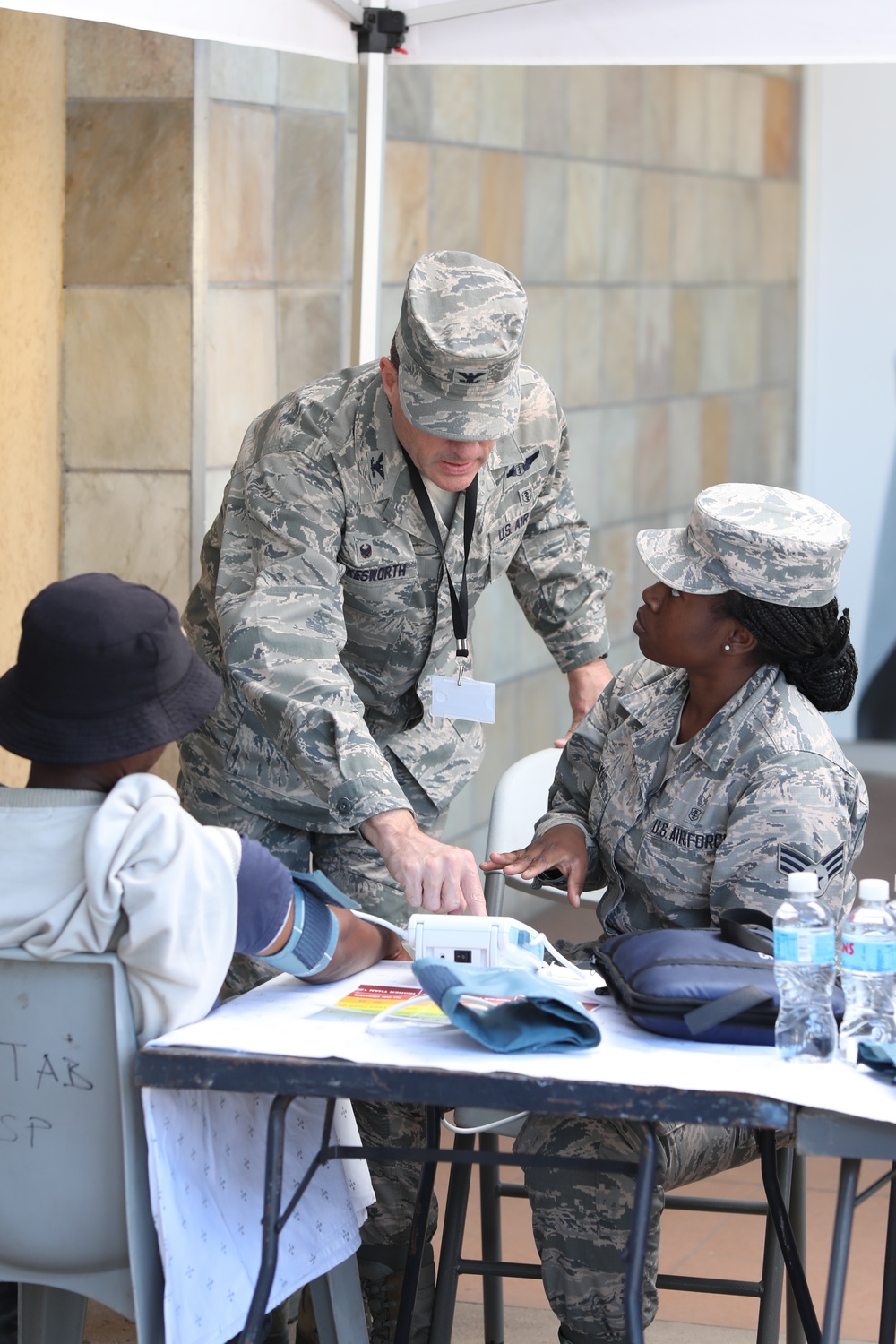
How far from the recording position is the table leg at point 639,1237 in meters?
1.50

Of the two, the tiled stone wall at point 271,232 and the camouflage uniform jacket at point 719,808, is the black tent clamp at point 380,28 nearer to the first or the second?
the tiled stone wall at point 271,232

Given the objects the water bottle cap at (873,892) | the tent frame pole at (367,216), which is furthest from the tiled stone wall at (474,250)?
the water bottle cap at (873,892)

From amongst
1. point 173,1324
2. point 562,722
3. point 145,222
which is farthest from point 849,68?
Answer: point 173,1324

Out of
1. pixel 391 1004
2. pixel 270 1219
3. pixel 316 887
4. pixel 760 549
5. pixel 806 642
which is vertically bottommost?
pixel 270 1219

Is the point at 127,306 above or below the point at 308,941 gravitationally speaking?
above

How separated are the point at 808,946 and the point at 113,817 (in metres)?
0.72

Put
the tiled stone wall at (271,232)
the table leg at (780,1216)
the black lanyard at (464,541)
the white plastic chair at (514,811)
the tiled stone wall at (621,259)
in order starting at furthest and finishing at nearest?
the tiled stone wall at (621,259) → the tiled stone wall at (271,232) → the white plastic chair at (514,811) → the black lanyard at (464,541) → the table leg at (780,1216)

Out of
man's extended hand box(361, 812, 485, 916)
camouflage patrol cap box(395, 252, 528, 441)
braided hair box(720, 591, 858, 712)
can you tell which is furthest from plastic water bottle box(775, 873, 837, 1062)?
camouflage patrol cap box(395, 252, 528, 441)

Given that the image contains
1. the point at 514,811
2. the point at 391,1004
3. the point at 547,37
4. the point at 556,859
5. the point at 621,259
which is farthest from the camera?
the point at 621,259

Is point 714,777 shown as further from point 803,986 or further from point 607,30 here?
point 607,30

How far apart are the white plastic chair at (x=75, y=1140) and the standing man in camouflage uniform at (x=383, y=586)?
449 mm

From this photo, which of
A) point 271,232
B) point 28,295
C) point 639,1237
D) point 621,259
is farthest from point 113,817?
point 621,259

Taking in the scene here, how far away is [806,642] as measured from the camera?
82.3 inches

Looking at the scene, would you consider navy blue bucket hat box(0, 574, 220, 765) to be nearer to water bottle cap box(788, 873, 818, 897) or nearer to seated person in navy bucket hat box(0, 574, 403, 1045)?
seated person in navy bucket hat box(0, 574, 403, 1045)
